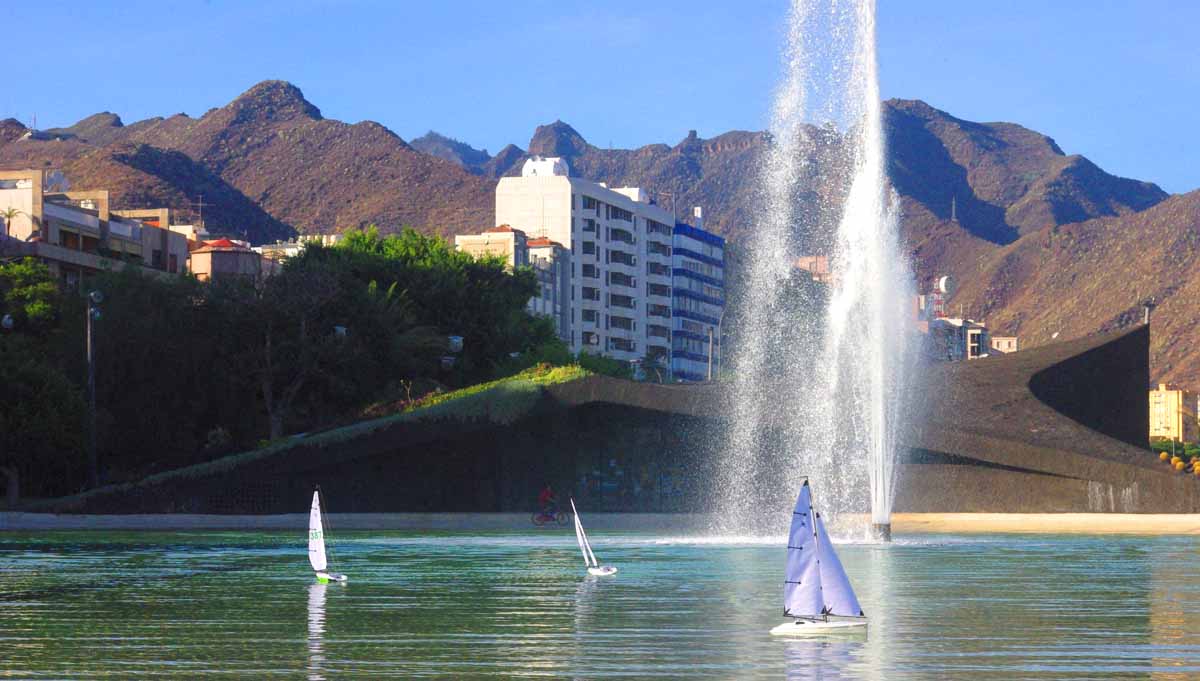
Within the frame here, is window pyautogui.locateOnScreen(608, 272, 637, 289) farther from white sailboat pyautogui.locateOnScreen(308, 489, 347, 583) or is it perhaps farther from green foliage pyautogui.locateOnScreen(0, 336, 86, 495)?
white sailboat pyautogui.locateOnScreen(308, 489, 347, 583)

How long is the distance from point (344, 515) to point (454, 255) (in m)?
37.4

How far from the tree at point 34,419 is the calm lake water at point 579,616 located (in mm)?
20811

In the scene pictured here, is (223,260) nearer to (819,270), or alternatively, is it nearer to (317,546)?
(819,270)

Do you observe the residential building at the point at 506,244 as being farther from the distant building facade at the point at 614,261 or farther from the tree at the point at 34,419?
the tree at the point at 34,419

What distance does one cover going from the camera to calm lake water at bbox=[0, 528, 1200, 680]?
17938 mm

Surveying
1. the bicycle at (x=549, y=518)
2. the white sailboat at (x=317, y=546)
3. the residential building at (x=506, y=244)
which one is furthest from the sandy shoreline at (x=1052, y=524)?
the residential building at (x=506, y=244)

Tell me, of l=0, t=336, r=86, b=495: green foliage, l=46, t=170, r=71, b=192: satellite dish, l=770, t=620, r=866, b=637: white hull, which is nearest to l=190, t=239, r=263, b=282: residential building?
l=46, t=170, r=71, b=192: satellite dish

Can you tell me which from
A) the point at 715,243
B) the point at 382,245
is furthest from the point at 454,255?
the point at 715,243

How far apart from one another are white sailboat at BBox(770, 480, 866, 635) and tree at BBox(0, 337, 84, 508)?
44.6m

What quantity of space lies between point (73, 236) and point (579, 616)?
306ft

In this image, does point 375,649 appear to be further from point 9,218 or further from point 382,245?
point 9,218

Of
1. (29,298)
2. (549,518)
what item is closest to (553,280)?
(29,298)

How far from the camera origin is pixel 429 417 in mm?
59125

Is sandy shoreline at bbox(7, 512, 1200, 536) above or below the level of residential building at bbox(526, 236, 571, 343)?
below
